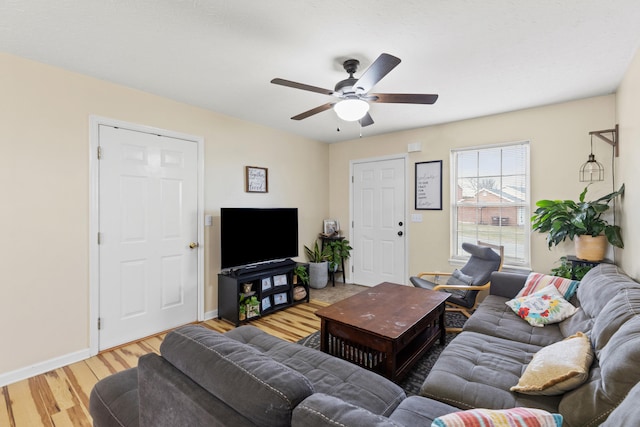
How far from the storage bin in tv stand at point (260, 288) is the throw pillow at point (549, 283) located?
8.22 feet

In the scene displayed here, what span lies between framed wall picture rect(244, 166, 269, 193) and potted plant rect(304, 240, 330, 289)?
50.0 inches

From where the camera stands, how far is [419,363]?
2459 millimetres

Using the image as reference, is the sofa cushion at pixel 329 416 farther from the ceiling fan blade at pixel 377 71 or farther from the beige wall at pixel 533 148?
the beige wall at pixel 533 148

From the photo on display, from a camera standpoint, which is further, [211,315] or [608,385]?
[211,315]

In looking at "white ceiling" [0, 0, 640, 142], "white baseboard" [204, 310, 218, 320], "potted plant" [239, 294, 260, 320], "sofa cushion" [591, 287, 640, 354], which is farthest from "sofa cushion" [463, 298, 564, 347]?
"white baseboard" [204, 310, 218, 320]

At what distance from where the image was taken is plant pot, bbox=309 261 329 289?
4617mm

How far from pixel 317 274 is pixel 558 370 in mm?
3481

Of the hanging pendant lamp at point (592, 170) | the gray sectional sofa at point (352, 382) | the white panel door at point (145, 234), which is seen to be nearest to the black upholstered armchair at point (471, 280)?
the gray sectional sofa at point (352, 382)

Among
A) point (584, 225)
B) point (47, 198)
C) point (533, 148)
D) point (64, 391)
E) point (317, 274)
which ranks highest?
point (533, 148)

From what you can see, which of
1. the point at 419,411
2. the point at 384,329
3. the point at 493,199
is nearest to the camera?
the point at 419,411

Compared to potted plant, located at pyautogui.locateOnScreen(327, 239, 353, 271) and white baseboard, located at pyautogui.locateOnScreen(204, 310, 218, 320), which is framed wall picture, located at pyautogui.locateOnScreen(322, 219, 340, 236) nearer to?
potted plant, located at pyautogui.locateOnScreen(327, 239, 353, 271)

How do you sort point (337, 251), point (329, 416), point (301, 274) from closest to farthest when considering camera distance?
point (329, 416) < point (301, 274) < point (337, 251)

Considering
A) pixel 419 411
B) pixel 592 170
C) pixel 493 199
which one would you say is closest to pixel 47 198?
pixel 419 411

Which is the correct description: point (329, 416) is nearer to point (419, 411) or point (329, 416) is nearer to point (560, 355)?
point (419, 411)
